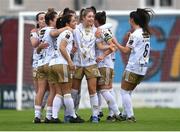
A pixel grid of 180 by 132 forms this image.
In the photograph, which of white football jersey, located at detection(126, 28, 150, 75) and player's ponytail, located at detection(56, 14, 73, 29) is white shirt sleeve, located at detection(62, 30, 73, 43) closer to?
player's ponytail, located at detection(56, 14, 73, 29)

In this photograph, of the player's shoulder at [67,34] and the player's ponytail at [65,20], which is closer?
Result: the player's shoulder at [67,34]

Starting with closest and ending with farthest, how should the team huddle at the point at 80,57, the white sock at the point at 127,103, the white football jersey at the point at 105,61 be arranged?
the team huddle at the point at 80,57 → the white sock at the point at 127,103 → the white football jersey at the point at 105,61

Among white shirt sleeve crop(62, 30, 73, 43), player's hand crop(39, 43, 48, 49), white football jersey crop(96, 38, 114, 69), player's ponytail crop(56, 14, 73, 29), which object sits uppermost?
player's ponytail crop(56, 14, 73, 29)

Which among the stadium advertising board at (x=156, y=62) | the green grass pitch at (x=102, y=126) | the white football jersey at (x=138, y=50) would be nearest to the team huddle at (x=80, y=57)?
the white football jersey at (x=138, y=50)

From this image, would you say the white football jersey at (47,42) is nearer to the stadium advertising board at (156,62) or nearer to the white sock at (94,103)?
the white sock at (94,103)

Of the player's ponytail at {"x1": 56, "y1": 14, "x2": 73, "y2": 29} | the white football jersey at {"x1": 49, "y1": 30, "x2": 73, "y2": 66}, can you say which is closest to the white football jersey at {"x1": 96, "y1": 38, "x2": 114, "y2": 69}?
the white football jersey at {"x1": 49, "y1": 30, "x2": 73, "y2": 66}

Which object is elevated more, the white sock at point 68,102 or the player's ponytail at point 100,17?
the player's ponytail at point 100,17

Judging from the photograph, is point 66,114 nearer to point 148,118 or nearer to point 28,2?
point 148,118

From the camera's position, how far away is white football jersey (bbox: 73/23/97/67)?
1756cm

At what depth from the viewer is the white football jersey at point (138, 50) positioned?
17.5 m

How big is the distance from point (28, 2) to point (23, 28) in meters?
11.4

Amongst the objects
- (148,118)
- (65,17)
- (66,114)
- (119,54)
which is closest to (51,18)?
(65,17)

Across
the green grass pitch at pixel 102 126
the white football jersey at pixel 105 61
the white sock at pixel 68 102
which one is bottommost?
the green grass pitch at pixel 102 126

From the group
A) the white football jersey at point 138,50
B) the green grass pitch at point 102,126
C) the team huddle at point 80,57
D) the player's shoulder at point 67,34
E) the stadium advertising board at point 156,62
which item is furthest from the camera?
the stadium advertising board at point 156,62
